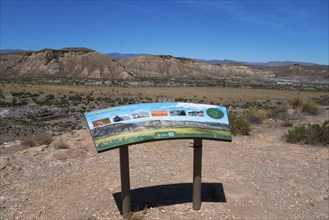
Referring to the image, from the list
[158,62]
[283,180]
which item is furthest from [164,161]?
[158,62]

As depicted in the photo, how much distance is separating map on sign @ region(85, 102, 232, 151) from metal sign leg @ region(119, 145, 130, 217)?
15.9 inches

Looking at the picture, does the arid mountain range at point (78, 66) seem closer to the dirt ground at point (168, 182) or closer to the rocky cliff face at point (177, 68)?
the rocky cliff face at point (177, 68)

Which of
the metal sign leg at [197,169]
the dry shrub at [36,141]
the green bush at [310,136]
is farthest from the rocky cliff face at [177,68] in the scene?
the metal sign leg at [197,169]

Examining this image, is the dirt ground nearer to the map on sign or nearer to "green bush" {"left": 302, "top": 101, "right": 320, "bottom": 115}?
the map on sign

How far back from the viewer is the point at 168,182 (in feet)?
26.0

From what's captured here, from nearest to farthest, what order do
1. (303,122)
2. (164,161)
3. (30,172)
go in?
(30,172)
(164,161)
(303,122)

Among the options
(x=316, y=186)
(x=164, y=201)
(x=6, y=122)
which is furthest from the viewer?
(x=6, y=122)

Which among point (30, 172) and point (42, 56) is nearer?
point (30, 172)

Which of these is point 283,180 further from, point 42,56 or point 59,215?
point 42,56

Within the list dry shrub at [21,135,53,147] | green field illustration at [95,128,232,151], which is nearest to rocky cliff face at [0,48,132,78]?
dry shrub at [21,135,53,147]

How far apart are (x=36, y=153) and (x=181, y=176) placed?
15.0 ft

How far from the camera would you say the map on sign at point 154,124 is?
5508mm

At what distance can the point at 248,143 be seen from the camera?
11547mm

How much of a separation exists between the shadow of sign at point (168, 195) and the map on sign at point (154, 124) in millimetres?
1755
